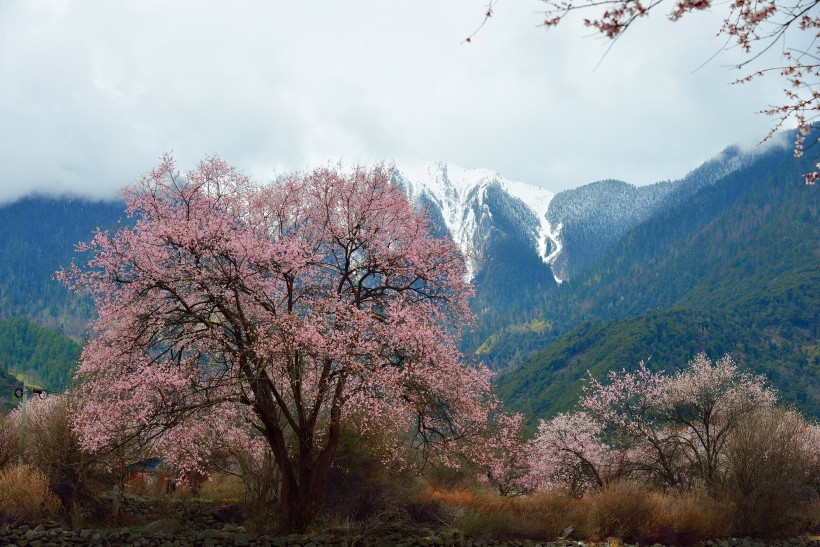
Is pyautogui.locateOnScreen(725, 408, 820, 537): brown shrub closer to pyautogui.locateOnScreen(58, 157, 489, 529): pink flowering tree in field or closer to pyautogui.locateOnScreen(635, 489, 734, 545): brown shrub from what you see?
pyautogui.locateOnScreen(635, 489, 734, 545): brown shrub

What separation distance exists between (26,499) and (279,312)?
37.8 ft

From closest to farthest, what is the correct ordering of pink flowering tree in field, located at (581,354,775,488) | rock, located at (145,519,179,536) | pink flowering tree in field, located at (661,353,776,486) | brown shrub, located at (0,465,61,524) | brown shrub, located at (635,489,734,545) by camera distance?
1. rock, located at (145,519,179,536)
2. brown shrub, located at (0,465,61,524)
3. brown shrub, located at (635,489,734,545)
4. pink flowering tree in field, located at (581,354,775,488)
5. pink flowering tree in field, located at (661,353,776,486)

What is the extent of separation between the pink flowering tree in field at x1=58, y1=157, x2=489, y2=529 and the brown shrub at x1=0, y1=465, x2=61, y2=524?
6174 millimetres

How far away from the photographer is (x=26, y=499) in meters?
20.8

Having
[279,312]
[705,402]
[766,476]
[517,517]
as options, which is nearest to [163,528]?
[279,312]

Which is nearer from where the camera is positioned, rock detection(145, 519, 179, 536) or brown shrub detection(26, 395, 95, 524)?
rock detection(145, 519, 179, 536)

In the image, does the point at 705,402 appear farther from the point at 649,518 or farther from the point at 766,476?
the point at 649,518

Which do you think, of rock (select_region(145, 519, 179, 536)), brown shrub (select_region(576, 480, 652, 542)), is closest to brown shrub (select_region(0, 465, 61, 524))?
rock (select_region(145, 519, 179, 536))

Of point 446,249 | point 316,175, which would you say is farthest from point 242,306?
point 446,249

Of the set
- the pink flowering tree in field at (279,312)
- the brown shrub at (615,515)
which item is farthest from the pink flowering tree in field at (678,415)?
the pink flowering tree in field at (279,312)

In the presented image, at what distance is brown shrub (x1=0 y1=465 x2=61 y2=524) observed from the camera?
66.7 feet

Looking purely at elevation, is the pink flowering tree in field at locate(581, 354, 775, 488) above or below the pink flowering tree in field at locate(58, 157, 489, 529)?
below

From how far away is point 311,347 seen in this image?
1498 cm

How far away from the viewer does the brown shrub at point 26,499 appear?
20.3m
